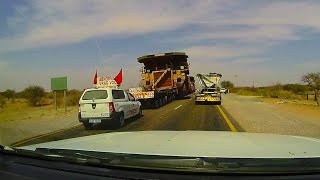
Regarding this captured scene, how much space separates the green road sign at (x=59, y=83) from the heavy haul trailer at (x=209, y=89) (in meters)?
12.9

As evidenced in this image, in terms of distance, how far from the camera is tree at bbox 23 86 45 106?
52747mm

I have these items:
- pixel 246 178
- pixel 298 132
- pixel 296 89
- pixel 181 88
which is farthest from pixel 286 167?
pixel 296 89

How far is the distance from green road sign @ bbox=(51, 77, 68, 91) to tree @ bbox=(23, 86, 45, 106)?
25.7 metres

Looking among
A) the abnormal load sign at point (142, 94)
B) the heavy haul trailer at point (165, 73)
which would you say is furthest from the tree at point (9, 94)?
the abnormal load sign at point (142, 94)

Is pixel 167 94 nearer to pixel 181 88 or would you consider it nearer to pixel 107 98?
pixel 181 88

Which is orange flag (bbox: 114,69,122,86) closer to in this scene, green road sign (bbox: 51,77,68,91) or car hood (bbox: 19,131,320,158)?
green road sign (bbox: 51,77,68,91)

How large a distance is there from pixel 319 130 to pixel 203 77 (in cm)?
2630

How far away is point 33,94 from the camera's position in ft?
175

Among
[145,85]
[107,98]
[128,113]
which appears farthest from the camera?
[145,85]

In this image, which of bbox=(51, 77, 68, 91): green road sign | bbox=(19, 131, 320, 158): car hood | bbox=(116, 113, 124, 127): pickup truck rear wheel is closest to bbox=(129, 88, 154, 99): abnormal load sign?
bbox=(51, 77, 68, 91): green road sign

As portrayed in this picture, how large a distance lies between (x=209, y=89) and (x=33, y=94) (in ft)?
86.4

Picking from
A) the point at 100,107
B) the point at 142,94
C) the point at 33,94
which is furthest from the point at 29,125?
the point at 33,94

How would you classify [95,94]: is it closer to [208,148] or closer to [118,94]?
[118,94]

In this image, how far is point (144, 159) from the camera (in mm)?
3111
